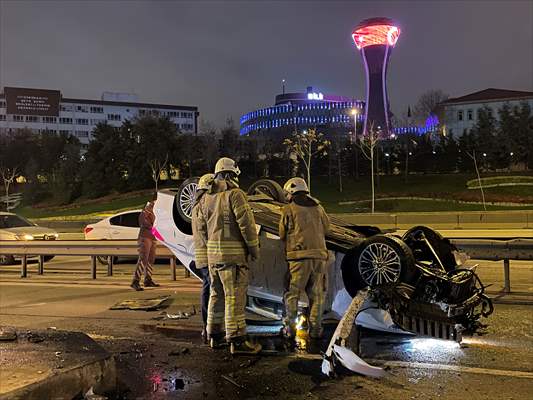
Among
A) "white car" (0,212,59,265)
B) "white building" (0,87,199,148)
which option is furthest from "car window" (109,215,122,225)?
"white building" (0,87,199,148)

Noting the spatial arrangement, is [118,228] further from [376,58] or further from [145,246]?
[376,58]

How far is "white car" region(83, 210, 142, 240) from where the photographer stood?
15094mm

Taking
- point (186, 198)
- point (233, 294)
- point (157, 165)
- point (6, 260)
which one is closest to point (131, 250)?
point (186, 198)

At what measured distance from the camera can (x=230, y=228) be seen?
18.1 feet

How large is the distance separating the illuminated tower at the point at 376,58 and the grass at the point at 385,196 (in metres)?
15.1

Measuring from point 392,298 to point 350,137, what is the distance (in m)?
56.6

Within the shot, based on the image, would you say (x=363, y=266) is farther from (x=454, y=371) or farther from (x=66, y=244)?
(x=66, y=244)

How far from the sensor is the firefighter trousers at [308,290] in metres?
5.69

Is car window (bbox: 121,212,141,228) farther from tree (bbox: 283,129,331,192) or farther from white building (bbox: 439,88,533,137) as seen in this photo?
white building (bbox: 439,88,533,137)

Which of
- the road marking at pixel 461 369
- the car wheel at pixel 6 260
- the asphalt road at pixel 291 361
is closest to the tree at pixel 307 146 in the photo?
the car wheel at pixel 6 260

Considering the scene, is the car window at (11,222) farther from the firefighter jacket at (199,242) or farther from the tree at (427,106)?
the tree at (427,106)

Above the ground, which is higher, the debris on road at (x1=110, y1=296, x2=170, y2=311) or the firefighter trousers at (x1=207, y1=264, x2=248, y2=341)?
the firefighter trousers at (x1=207, y1=264, x2=248, y2=341)

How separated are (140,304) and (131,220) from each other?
7.20m

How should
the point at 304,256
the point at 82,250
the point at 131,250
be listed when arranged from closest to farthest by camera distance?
the point at 304,256
the point at 131,250
the point at 82,250
